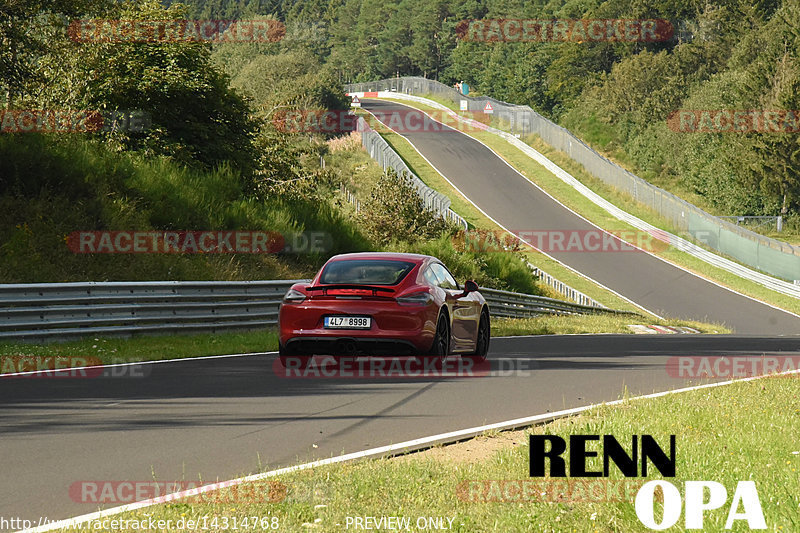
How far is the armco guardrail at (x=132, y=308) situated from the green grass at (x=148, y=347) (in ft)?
0.76

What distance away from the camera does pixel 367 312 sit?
520 inches

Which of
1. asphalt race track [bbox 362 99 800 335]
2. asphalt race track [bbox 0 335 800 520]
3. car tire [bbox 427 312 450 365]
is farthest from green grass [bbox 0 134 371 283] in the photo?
asphalt race track [bbox 362 99 800 335]

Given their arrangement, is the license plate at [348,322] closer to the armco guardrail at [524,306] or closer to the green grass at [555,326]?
the green grass at [555,326]

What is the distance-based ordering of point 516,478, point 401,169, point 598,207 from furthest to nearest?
point 598,207, point 401,169, point 516,478

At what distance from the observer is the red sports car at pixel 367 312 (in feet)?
43.3

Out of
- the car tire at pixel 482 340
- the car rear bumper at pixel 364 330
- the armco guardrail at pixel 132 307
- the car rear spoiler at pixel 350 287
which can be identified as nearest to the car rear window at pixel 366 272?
the car rear spoiler at pixel 350 287

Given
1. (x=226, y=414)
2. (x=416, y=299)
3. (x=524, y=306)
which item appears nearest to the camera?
(x=226, y=414)

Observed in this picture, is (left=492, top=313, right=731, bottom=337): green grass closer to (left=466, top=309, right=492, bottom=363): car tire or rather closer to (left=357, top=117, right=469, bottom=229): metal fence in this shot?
(left=466, top=309, right=492, bottom=363): car tire

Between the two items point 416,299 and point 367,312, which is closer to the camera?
point 367,312

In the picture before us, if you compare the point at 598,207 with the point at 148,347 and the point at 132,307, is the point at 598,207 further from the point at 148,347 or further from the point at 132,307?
the point at 148,347

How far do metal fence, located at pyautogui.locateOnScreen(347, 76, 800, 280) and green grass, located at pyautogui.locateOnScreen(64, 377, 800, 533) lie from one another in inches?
1816

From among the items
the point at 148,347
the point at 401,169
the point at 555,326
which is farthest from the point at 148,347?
the point at 401,169

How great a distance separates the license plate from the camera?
43.3ft

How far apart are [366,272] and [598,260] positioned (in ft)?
137
